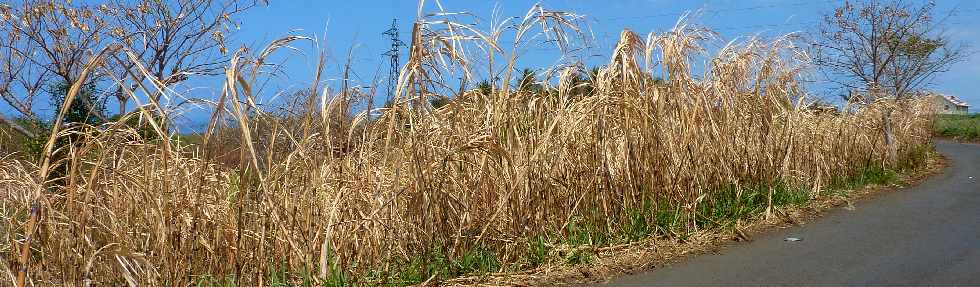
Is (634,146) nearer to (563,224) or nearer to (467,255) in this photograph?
(563,224)

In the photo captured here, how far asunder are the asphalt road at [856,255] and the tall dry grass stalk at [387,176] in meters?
0.73

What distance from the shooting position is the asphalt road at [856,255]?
18.4ft

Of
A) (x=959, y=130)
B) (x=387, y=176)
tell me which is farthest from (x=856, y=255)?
(x=959, y=130)

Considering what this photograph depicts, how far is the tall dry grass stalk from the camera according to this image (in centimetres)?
484

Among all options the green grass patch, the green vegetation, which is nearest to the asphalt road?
the green grass patch

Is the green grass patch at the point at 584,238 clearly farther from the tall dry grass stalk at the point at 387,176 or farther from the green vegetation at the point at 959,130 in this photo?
the green vegetation at the point at 959,130

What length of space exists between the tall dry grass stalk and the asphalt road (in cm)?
73

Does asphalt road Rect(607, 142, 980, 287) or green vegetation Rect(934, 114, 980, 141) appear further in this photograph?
green vegetation Rect(934, 114, 980, 141)

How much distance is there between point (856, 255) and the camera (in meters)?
6.42

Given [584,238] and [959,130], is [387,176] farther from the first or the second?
[959,130]

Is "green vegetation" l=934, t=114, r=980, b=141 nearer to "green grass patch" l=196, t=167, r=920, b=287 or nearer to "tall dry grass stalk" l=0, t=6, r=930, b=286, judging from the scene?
"green grass patch" l=196, t=167, r=920, b=287

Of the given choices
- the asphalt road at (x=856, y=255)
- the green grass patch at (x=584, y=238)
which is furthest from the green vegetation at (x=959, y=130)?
A: the green grass patch at (x=584, y=238)

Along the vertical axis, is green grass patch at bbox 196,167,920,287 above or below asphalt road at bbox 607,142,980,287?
above

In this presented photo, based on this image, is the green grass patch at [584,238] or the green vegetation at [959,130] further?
the green vegetation at [959,130]
